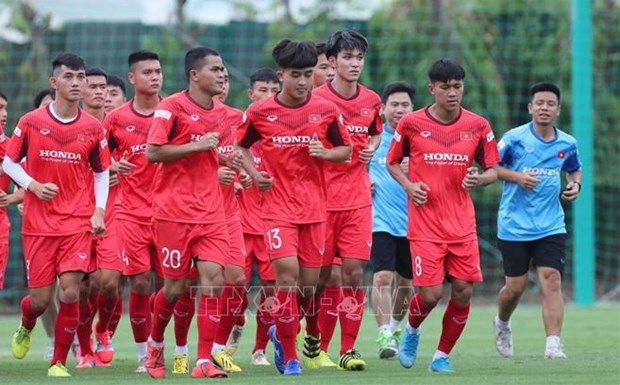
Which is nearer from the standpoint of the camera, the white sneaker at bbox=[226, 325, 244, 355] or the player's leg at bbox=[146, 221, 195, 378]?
the player's leg at bbox=[146, 221, 195, 378]

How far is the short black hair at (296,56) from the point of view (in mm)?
10773

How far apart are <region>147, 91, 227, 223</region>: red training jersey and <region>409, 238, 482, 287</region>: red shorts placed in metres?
1.54

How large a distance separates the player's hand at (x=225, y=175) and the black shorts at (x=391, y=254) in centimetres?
278

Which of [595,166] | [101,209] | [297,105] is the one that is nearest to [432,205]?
[297,105]

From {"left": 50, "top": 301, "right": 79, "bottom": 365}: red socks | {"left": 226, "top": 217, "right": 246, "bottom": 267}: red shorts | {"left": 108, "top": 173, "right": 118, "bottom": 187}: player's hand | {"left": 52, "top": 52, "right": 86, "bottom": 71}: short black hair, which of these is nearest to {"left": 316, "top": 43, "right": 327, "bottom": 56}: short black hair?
{"left": 226, "top": 217, "right": 246, "bottom": 267}: red shorts

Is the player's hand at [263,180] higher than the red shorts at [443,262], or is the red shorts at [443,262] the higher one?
the player's hand at [263,180]

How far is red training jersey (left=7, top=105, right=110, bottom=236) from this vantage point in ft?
36.0

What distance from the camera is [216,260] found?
34.1 ft

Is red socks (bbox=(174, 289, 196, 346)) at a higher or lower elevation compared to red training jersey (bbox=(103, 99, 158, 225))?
lower

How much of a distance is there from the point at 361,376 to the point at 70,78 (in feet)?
10.1

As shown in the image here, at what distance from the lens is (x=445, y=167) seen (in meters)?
11.1

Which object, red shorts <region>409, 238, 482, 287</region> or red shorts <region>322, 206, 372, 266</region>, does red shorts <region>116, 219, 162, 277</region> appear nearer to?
red shorts <region>322, 206, 372, 266</region>

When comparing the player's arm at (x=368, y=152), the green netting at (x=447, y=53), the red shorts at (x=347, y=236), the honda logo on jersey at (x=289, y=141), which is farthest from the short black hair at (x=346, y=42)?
the green netting at (x=447, y=53)

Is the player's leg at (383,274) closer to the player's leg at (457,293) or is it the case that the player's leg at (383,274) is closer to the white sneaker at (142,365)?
the player's leg at (457,293)
